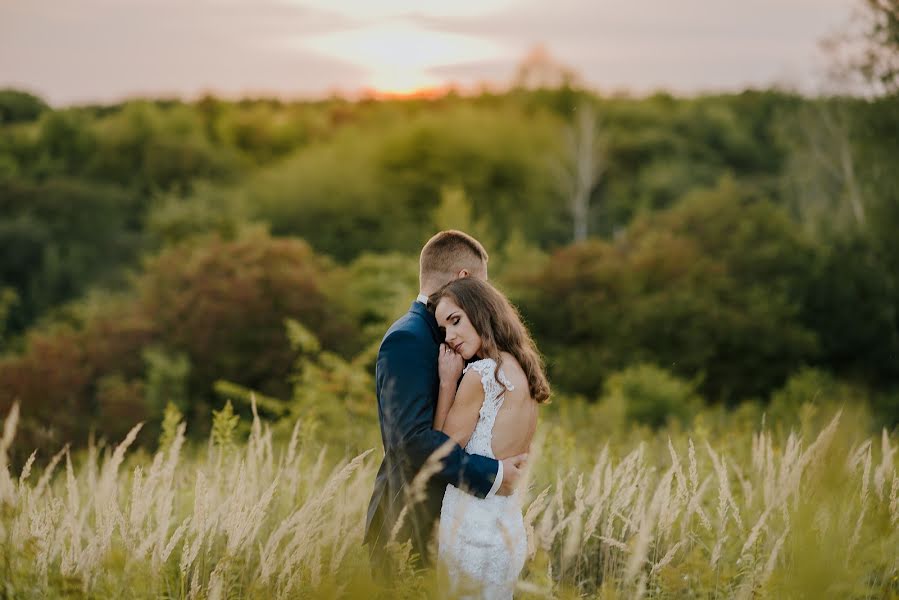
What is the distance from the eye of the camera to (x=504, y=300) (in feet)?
13.7

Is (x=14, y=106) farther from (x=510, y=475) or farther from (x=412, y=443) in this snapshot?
(x=510, y=475)

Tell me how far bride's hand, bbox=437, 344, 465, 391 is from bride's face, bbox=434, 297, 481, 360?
30 mm

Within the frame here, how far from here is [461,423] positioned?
3998 mm

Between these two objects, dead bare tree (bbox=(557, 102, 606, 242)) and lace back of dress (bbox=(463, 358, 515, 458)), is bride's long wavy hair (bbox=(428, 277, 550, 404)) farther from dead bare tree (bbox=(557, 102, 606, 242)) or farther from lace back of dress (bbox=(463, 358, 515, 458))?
dead bare tree (bbox=(557, 102, 606, 242))

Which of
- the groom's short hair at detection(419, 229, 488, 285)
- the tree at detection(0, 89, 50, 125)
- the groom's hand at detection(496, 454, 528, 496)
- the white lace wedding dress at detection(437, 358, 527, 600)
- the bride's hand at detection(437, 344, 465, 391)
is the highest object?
the tree at detection(0, 89, 50, 125)

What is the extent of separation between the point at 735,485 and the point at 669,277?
27247 millimetres

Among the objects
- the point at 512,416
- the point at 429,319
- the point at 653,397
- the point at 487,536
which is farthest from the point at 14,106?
the point at 487,536

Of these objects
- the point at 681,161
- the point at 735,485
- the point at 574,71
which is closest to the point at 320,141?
the point at 574,71

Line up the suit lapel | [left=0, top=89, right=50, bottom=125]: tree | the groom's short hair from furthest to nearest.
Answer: [left=0, top=89, right=50, bottom=125]: tree
the groom's short hair
the suit lapel

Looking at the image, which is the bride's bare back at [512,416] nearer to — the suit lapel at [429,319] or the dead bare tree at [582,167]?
the suit lapel at [429,319]

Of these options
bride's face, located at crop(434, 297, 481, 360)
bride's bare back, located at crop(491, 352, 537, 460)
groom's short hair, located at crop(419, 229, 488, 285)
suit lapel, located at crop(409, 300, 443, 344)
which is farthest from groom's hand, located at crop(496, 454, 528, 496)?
groom's short hair, located at crop(419, 229, 488, 285)

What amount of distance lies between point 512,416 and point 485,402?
131mm

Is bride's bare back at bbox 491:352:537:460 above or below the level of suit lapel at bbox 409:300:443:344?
below

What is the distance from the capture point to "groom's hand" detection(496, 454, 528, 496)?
3902 millimetres
